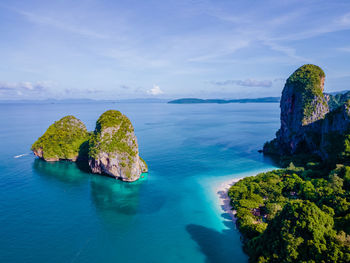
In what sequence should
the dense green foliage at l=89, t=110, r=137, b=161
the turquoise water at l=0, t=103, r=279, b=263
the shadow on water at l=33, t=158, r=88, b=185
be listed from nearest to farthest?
the turquoise water at l=0, t=103, r=279, b=263 → the dense green foliage at l=89, t=110, r=137, b=161 → the shadow on water at l=33, t=158, r=88, b=185

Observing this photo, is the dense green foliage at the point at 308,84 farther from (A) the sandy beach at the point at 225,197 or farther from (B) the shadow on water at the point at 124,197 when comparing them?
(B) the shadow on water at the point at 124,197

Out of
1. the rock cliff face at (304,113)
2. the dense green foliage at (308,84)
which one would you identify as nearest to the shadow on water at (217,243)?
the rock cliff face at (304,113)

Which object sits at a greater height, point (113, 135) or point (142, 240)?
point (113, 135)

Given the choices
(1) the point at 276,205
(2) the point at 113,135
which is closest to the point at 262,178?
(1) the point at 276,205

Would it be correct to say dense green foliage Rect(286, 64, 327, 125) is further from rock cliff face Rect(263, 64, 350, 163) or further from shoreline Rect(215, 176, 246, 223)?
shoreline Rect(215, 176, 246, 223)

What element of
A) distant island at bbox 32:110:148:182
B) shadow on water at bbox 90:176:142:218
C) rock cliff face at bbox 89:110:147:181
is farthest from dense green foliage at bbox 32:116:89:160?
shadow on water at bbox 90:176:142:218

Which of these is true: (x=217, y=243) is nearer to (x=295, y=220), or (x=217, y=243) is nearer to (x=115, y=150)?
(x=295, y=220)

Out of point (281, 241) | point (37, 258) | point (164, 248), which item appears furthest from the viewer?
point (164, 248)

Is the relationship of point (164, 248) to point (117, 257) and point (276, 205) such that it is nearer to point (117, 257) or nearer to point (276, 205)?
point (117, 257)
